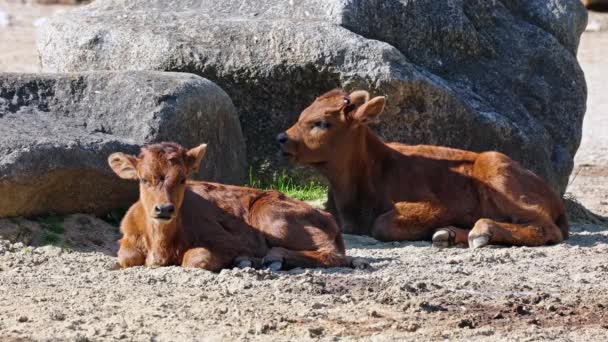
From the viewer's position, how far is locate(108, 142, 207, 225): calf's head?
9.45 m

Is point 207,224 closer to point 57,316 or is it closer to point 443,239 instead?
point 57,316

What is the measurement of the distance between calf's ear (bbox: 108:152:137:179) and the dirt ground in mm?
667

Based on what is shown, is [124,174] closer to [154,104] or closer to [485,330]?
[154,104]

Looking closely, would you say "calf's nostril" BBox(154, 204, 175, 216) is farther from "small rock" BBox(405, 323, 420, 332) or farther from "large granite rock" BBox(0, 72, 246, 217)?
"small rock" BBox(405, 323, 420, 332)

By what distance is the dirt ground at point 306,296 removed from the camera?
7.99 meters

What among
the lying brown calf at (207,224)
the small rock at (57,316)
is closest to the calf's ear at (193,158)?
the lying brown calf at (207,224)

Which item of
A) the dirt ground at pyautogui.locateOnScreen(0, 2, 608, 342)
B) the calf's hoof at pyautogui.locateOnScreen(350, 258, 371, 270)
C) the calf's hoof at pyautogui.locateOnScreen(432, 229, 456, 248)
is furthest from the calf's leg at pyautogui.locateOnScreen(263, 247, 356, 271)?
the calf's hoof at pyautogui.locateOnScreen(432, 229, 456, 248)

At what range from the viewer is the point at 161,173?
31.4 feet

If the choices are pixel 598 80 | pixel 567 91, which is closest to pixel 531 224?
pixel 567 91

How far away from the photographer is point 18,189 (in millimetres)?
10562

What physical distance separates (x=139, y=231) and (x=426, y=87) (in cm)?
416

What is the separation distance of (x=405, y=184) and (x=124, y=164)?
315cm

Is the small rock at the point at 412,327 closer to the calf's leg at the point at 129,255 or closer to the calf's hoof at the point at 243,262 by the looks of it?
the calf's hoof at the point at 243,262

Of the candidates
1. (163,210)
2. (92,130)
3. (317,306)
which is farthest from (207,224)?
(92,130)
